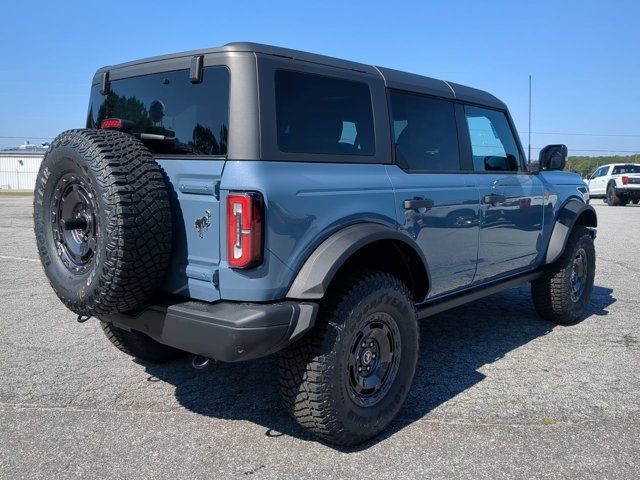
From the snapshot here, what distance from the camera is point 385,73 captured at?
143 inches

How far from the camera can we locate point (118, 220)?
2.62 metres

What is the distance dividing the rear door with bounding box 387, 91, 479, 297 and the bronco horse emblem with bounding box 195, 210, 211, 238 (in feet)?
3.84

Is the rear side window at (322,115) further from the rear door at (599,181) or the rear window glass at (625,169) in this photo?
the rear door at (599,181)

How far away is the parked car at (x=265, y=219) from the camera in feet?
8.84

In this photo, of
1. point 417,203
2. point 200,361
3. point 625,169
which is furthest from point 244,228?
point 625,169

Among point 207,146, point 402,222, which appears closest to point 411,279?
point 402,222

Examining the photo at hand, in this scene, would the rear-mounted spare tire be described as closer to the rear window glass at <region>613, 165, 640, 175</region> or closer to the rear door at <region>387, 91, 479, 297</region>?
the rear door at <region>387, 91, 479, 297</region>

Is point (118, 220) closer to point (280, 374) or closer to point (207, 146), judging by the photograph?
point (207, 146)

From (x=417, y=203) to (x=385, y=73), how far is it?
0.84 meters

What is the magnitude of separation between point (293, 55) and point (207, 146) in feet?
2.14

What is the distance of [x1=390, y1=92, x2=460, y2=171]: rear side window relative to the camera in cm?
366

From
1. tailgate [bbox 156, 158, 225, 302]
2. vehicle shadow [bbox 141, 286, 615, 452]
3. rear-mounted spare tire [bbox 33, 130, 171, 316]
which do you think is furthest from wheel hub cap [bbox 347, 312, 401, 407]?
rear-mounted spare tire [bbox 33, 130, 171, 316]

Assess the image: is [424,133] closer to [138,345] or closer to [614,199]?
[138,345]

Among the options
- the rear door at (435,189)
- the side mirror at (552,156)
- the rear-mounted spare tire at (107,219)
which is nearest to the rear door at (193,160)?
the rear-mounted spare tire at (107,219)
